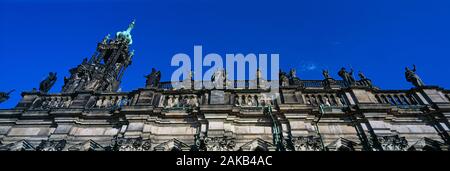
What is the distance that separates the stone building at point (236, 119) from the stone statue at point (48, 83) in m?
0.71

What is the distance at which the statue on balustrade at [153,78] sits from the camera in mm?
15370

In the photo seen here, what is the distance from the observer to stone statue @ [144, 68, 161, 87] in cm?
1538

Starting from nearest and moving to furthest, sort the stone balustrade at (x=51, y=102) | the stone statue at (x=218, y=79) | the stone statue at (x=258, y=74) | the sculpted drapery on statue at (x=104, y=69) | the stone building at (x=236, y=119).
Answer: the stone building at (x=236, y=119) < the stone balustrade at (x=51, y=102) < the stone statue at (x=218, y=79) < the stone statue at (x=258, y=74) < the sculpted drapery on statue at (x=104, y=69)

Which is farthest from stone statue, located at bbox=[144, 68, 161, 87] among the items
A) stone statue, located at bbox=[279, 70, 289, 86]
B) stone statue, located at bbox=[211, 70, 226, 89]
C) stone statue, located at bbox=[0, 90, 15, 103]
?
stone statue, located at bbox=[0, 90, 15, 103]

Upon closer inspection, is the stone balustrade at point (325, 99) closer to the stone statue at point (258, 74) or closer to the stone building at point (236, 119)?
the stone building at point (236, 119)

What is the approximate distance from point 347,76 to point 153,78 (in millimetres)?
11693

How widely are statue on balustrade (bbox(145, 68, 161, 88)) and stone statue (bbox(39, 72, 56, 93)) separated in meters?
6.34

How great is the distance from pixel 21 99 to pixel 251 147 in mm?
13554

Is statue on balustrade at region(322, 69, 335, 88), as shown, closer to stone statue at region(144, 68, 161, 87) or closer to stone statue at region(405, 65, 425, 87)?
stone statue at region(405, 65, 425, 87)

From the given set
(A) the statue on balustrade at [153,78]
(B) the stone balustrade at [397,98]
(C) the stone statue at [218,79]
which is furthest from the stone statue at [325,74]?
(A) the statue on balustrade at [153,78]

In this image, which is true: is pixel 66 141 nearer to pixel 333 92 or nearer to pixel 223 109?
pixel 223 109

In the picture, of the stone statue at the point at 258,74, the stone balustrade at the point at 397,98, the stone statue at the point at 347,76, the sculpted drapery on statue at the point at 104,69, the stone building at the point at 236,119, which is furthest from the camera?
the sculpted drapery on statue at the point at 104,69
